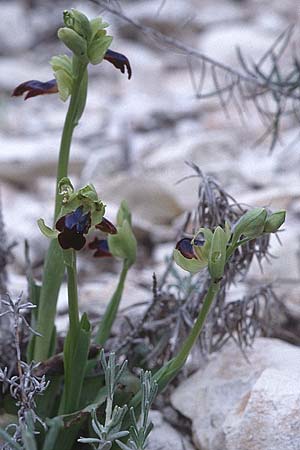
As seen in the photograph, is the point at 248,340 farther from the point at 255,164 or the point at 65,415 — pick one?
the point at 255,164

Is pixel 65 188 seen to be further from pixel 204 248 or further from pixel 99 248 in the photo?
pixel 99 248

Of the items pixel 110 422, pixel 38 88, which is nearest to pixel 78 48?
pixel 38 88

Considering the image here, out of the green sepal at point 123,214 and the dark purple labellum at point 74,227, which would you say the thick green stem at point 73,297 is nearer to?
the dark purple labellum at point 74,227

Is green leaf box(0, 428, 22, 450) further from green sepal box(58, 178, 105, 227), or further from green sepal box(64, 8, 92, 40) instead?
→ green sepal box(64, 8, 92, 40)

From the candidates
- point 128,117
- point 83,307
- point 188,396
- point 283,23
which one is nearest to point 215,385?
point 188,396

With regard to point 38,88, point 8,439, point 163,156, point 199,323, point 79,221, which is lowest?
point 8,439

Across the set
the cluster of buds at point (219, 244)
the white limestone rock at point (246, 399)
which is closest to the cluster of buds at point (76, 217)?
the cluster of buds at point (219, 244)
